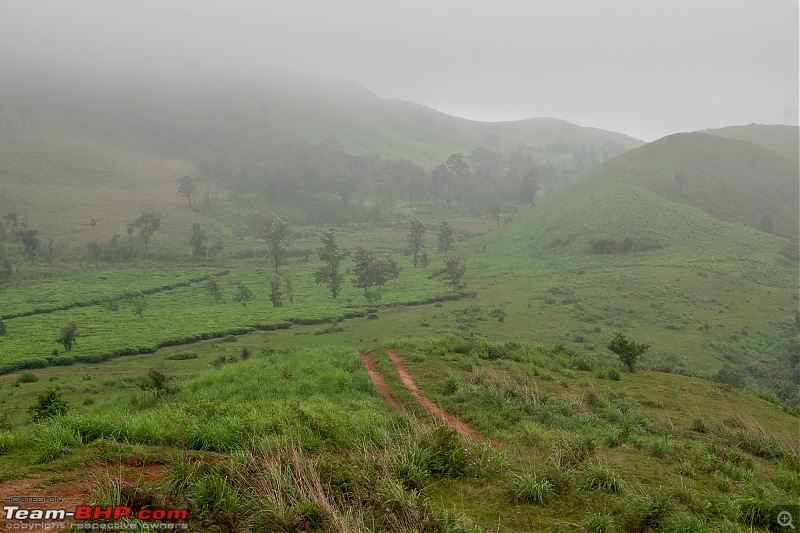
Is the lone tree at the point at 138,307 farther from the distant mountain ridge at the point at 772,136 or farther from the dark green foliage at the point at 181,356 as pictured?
the distant mountain ridge at the point at 772,136

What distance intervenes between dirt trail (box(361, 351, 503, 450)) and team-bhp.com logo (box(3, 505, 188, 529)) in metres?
6.56

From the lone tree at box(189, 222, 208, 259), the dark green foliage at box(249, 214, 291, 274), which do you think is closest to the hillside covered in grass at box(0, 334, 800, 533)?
the dark green foliage at box(249, 214, 291, 274)

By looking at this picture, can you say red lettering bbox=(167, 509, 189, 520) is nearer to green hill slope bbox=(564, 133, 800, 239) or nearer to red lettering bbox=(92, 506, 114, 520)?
red lettering bbox=(92, 506, 114, 520)

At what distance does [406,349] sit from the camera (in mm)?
24609

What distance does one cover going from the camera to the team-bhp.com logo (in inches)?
262

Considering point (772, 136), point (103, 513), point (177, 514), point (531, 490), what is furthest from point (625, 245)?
point (772, 136)

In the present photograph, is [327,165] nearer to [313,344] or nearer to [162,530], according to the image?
[313,344]

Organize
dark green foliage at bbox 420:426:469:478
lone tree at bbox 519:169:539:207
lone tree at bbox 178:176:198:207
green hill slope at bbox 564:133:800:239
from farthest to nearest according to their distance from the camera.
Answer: lone tree at bbox 519:169:539:207 → lone tree at bbox 178:176:198:207 → green hill slope at bbox 564:133:800:239 → dark green foliage at bbox 420:426:469:478

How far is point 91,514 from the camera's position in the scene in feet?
21.8

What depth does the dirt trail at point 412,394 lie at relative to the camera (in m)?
13.7

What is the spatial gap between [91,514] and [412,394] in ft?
39.9

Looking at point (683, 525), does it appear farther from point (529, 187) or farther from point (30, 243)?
point (529, 187)

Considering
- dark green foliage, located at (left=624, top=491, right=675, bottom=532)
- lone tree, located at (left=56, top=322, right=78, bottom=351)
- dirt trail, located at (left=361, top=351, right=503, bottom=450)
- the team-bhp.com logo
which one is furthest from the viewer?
lone tree, located at (left=56, top=322, right=78, bottom=351)

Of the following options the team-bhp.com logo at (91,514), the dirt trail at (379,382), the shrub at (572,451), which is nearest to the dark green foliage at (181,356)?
the dirt trail at (379,382)
